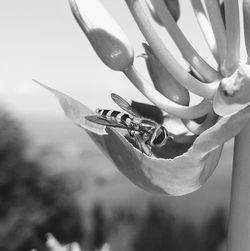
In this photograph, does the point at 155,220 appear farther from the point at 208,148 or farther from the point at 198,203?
the point at 208,148

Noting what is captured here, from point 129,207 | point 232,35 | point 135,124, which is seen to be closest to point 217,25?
point 232,35

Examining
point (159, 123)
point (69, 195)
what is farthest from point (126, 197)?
point (159, 123)

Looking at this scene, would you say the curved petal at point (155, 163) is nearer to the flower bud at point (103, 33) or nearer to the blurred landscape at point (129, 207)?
the flower bud at point (103, 33)

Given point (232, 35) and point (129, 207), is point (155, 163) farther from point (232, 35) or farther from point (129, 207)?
point (129, 207)

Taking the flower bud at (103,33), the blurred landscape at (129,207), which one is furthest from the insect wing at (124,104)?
the blurred landscape at (129,207)

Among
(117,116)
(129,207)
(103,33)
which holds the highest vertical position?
(103,33)

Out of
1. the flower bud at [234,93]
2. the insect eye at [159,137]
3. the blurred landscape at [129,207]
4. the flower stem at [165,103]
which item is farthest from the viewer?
the blurred landscape at [129,207]

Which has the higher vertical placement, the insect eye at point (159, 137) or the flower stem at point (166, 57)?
the flower stem at point (166, 57)
